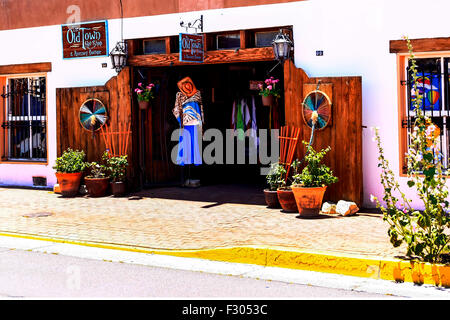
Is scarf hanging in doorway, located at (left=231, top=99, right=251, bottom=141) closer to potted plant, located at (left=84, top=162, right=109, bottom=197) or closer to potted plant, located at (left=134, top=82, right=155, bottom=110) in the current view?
potted plant, located at (left=134, top=82, right=155, bottom=110)

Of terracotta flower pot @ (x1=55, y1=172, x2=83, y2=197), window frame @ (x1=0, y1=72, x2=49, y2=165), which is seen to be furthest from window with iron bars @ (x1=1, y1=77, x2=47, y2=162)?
terracotta flower pot @ (x1=55, y1=172, x2=83, y2=197)

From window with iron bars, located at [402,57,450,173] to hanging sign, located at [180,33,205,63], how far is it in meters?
3.79

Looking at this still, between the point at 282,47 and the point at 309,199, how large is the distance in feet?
9.10

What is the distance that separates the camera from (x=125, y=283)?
235 inches

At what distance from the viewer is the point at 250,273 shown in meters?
6.56

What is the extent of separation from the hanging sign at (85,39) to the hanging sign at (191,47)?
244 centimetres

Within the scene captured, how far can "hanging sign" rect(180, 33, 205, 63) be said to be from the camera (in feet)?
35.9

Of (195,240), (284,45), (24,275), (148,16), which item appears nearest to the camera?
(24,275)

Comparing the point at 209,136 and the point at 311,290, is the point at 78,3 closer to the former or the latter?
the point at 209,136

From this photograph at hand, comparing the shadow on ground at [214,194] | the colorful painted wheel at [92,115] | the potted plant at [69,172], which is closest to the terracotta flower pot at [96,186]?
the potted plant at [69,172]

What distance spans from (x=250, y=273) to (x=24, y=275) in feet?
7.85

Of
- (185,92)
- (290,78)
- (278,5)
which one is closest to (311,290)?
(290,78)

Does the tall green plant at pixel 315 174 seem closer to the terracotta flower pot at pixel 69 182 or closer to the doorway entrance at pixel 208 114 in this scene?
the doorway entrance at pixel 208 114

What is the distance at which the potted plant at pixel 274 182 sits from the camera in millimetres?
10227
